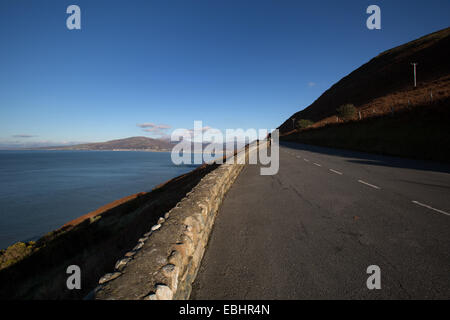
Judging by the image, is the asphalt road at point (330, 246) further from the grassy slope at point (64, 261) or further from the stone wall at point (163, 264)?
the grassy slope at point (64, 261)

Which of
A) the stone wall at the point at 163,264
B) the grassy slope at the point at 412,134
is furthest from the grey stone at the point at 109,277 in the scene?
the grassy slope at the point at 412,134

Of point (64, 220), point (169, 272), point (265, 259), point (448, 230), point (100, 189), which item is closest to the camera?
point (169, 272)

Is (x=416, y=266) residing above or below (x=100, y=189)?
above

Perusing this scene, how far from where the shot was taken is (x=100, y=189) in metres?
41.4

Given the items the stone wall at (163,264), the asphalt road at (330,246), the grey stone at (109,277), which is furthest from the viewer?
the asphalt road at (330,246)

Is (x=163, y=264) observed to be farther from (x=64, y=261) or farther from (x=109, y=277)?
(x=64, y=261)

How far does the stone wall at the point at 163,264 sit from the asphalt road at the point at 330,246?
32cm

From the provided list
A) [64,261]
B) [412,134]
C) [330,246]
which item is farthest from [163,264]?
[412,134]

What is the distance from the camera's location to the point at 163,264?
2.15m

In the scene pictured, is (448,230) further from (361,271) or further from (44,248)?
(44,248)

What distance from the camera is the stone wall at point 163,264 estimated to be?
181 cm

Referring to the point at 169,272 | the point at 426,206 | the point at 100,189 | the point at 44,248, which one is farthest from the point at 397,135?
the point at 100,189

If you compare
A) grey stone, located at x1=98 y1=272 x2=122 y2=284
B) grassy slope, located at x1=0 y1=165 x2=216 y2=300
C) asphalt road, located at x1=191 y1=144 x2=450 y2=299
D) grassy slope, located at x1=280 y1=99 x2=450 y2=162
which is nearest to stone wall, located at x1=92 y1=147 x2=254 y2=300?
grey stone, located at x1=98 y1=272 x2=122 y2=284
